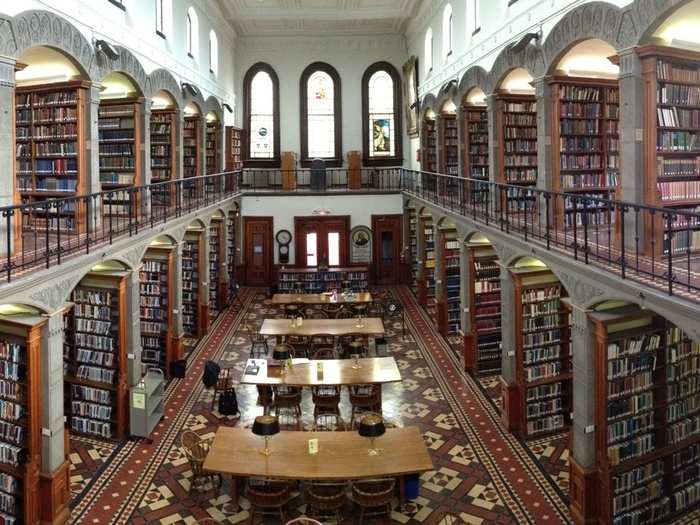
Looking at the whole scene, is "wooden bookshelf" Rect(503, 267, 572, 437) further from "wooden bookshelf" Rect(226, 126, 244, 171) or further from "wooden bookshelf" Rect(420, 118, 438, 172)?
"wooden bookshelf" Rect(226, 126, 244, 171)

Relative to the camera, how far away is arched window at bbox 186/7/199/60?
49.0 feet

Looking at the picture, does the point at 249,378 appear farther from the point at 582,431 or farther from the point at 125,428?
the point at 582,431

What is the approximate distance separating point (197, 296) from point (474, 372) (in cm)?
661

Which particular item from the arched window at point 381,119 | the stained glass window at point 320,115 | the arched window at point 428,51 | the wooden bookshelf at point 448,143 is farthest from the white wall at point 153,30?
the wooden bookshelf at point 448,143

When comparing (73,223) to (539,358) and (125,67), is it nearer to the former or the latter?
(125,67)

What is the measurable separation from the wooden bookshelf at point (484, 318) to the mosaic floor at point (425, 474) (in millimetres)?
417

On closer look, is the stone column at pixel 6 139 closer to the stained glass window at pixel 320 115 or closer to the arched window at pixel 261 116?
the arched window at pixel 261 116

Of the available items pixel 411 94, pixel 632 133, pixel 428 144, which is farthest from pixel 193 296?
pixel 632 133

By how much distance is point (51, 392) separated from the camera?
7176 mm

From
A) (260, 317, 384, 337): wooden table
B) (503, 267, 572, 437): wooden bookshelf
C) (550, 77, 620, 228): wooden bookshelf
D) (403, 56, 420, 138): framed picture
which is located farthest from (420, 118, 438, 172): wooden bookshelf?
(503, 267, 572, 437): wooden bookshelf

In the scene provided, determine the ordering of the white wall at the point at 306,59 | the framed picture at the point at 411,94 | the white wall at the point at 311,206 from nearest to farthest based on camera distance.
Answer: the framed picture at the point at 411,94 → the white wall at the point at 311,206 → the white wall at the point at 306,59

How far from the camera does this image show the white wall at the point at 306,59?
2114 cm

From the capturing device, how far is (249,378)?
973 centimetres

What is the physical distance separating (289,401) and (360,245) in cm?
1045
